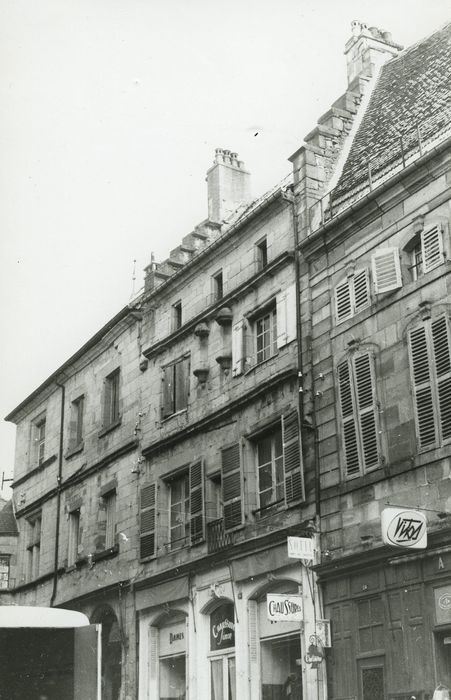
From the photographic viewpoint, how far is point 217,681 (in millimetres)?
20953

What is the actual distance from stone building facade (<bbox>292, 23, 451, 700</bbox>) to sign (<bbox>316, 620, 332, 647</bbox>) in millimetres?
140

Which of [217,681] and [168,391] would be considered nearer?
[217,681]

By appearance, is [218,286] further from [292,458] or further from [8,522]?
[8,522]

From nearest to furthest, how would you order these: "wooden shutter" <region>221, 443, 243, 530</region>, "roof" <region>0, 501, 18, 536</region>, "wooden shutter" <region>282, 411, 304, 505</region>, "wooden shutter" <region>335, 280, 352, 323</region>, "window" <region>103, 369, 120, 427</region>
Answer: "wooden shutter" <region>335, 280, 352, 323</region> < "wooden shutter" <region>282, 411, 304, 505</region> < "wooden shutter" <region>221, 443, 243, 530</region> < "window" <region>103, 369, 120, 427</region> < "roof" <region>0, 501, 18, 536</region>

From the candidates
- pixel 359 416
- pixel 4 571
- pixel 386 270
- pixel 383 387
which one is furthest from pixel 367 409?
pixel 4 571

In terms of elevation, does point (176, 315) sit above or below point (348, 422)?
above

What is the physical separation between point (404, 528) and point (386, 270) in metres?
5.06

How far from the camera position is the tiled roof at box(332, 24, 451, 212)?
19.6m

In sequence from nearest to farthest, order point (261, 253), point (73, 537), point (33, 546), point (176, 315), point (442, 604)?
point (442, 604) → point (261, 253) → point (176, 315) → point (73, 537) → point (33, 546)

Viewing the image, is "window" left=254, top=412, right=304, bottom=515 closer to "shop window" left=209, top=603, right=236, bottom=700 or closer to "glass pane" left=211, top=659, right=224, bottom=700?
"shop window" left=209, top=603, right=236, bottom=700

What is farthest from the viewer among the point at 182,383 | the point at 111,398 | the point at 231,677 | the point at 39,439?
the point at 39,439

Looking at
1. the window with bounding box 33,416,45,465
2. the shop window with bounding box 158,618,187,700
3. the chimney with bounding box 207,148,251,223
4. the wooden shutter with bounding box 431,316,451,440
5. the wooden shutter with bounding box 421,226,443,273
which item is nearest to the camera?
the wooden shutter with bounding box 431,316,451,440

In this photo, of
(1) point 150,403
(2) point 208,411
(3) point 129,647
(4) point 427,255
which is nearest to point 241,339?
(2) point 208,411

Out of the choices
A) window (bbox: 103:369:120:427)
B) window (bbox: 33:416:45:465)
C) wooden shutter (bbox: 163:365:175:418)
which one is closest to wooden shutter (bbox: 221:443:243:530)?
wooden shutter (bbox: 163:365:175:418)
